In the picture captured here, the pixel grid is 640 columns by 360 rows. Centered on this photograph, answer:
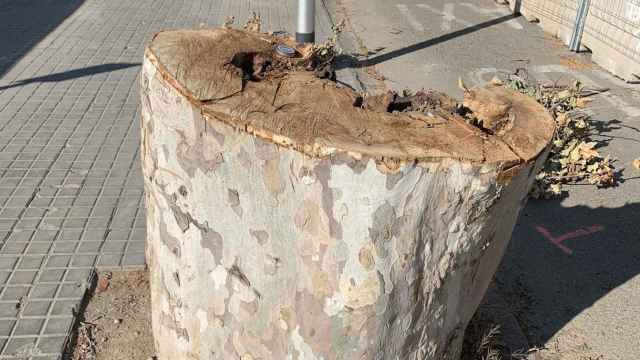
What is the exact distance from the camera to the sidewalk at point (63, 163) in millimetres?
3482

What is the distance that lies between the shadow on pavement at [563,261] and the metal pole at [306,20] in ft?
12.3

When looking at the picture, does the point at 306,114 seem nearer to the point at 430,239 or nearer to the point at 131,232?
the point at 430,239

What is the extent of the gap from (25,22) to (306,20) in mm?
4873

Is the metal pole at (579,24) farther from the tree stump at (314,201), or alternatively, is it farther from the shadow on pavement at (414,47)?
the tree stump at (314,201)

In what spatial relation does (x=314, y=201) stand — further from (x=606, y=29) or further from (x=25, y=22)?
(x=25, y=22)

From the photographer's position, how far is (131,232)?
4113 millimetres

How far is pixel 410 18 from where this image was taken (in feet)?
33.9

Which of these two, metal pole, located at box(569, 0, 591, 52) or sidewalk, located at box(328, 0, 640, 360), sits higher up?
metal pole, located at box(569, 0, 591, 52)

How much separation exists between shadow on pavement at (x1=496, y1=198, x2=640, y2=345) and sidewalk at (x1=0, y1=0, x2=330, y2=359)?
2.55 meters

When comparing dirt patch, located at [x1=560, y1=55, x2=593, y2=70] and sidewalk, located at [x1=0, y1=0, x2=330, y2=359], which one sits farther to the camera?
dirt patch, located at [x1=560, y1=55, x2=593, y2=70]

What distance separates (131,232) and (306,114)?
2.69 metres

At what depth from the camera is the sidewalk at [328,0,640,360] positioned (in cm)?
353

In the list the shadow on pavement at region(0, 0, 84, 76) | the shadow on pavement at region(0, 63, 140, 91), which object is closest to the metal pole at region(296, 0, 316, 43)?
the shadow on pavement at region(0, 63, 140, 91)

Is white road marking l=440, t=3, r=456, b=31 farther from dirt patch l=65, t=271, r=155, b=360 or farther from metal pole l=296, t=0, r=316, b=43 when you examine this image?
dirt patch l=65, t=271, r=155, b=360
